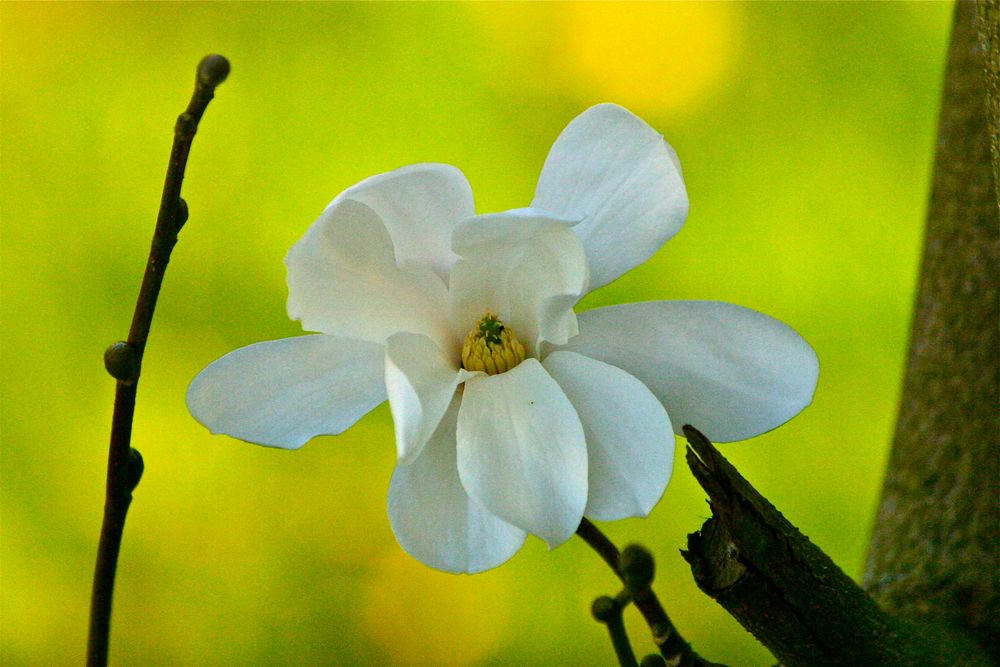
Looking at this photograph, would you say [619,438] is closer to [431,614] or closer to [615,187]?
A: [615,187]

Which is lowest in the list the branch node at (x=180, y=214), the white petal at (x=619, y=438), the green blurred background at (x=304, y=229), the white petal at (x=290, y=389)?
the white petal at (x=619, y=438)

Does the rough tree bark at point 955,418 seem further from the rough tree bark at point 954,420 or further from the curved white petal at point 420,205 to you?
the curved white petal at point 420,205

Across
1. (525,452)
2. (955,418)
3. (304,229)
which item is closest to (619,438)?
(525,452)

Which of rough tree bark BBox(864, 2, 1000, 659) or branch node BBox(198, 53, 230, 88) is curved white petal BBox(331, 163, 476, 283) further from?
rough tree bark BBox(864, 2, 1000, 659)

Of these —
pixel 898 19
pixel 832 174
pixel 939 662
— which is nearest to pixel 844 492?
pixel 832 174

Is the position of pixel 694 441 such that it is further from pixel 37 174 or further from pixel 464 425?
pixel 37 174

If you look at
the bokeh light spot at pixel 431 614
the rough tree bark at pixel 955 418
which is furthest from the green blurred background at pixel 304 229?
the rough tree bark at pixel 955 418
